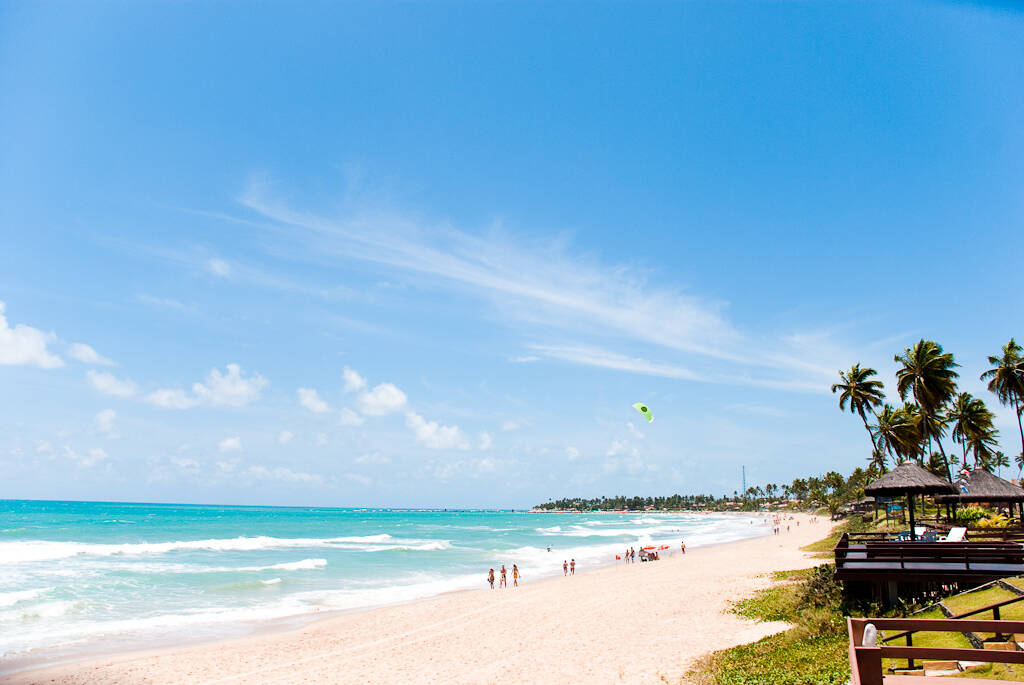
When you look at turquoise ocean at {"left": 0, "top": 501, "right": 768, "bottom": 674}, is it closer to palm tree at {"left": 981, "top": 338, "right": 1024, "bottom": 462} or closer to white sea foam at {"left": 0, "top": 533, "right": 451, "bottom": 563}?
white sea foam at {"left": 0, "top": 533, "right": 451, "bottom": 563}

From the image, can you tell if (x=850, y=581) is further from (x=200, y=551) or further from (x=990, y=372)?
(x=200, y=551)

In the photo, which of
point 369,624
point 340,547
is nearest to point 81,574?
point 369,624

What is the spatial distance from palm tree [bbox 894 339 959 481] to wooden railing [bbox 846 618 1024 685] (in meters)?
42.3

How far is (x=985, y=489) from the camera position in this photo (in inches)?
826

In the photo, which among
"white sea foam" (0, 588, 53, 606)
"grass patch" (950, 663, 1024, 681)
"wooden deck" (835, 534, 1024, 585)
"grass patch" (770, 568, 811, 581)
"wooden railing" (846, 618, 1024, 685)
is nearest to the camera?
"wooden railing" (846, 618, 1024, 685)

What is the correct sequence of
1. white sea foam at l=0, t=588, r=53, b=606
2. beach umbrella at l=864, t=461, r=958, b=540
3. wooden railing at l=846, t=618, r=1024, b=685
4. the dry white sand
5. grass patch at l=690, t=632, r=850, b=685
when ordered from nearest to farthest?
wooden railing at l=846, t=618, r=1024, b=685 < grass patch at l=690, t=632, r=850, b=685 < the dry white sand < beach umbrella at l=864, t=461, r=958, b=540 < white sea foam at l=0, t=588, r=53, b=606

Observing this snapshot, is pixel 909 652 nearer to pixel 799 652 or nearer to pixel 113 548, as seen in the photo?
pixel 799 652

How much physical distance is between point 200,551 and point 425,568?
24578 millimetres

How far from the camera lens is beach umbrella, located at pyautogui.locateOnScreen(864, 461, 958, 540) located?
743 inches

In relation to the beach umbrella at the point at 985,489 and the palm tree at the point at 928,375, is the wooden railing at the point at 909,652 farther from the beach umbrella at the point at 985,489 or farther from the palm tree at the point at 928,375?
the palm tree at the point at 928,375

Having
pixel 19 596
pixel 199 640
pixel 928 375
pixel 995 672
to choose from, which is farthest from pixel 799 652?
pixel 928 375

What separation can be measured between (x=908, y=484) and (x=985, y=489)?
179 inches

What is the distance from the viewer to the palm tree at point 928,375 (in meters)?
41.4

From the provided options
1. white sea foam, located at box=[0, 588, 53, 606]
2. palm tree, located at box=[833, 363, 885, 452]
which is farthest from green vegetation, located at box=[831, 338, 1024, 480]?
white sea foam, located at box=[0, 588, 53, 606]
